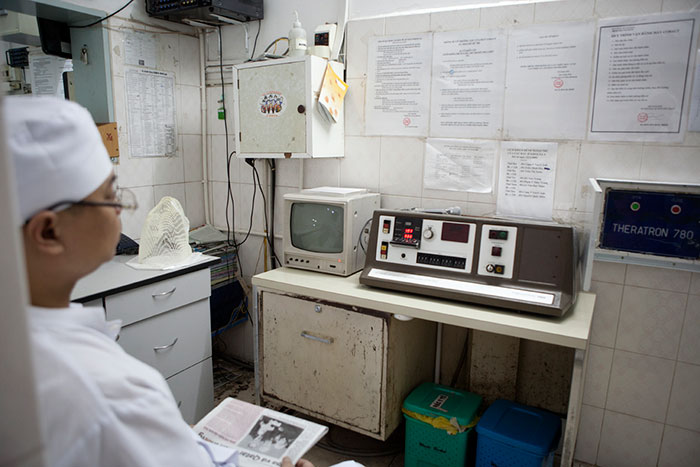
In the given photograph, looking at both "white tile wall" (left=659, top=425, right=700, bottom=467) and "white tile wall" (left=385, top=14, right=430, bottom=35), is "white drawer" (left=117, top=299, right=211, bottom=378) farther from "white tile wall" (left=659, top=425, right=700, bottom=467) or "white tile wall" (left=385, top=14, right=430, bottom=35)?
"white tile wall" (left=659, top=425, right=700, bottom=467)

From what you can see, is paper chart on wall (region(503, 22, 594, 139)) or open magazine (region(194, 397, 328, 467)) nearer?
open magazine (region(194, 397, 328, 467))

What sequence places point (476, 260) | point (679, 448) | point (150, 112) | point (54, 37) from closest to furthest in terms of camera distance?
point (476, 260) → point (679, 448) → point (54, 37) → point (150, 112)

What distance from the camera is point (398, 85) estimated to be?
8.15 ft

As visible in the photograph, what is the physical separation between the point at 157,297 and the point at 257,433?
0.98 metres

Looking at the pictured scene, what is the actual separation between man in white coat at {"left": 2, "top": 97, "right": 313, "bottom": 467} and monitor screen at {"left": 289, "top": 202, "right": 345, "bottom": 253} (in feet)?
4.69

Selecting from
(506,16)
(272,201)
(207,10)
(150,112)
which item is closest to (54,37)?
(150,112)

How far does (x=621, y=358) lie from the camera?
215 centimetres

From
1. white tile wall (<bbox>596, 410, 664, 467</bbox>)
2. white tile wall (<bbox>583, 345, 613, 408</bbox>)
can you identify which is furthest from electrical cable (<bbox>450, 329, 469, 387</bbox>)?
white tile wall (<bbox>596, 410, 664, 467</bbox>)

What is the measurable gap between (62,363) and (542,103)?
208 centimetres

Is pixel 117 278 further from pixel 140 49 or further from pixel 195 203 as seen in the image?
pixel 140 49

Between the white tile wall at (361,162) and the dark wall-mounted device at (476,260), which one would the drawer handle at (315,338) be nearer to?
the dark wall-mounted device at (476,260)

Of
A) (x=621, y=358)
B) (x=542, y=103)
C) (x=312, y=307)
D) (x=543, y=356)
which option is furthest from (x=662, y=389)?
(x=312, y=307)

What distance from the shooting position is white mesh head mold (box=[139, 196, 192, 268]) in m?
2.23

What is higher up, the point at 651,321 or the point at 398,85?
the point at 398,85
